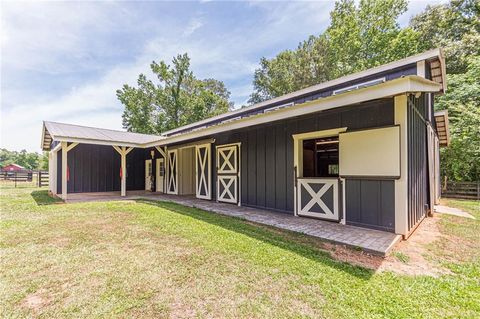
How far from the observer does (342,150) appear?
4.75m

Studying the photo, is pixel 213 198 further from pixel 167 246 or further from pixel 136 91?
pixel 136 91

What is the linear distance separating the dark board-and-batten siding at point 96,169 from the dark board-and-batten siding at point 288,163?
6.64m

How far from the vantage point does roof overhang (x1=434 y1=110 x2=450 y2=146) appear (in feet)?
27.3

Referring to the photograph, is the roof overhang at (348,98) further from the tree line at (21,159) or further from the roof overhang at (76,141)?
the tree line at (21,159)

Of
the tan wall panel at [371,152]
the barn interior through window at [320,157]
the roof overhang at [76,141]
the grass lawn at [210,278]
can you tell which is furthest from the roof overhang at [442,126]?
the roof overhang at [76,141]

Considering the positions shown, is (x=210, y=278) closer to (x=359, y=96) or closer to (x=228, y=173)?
(x=359, y=96)

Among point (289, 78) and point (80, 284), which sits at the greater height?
point (289, 78)

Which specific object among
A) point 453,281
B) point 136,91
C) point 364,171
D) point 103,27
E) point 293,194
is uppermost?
point 136,91

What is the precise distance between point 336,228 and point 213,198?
478 centimetres

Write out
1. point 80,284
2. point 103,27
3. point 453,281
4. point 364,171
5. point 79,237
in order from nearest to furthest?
point 80,284 < point 453,281 < point 79,237 < point 364,171 < point 103,27

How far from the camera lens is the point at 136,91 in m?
23.0

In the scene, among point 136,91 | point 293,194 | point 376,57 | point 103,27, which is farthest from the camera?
point 136,91

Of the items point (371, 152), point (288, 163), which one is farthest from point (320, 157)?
point (371, 152)

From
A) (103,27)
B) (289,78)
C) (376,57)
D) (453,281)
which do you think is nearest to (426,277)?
(453,281)
